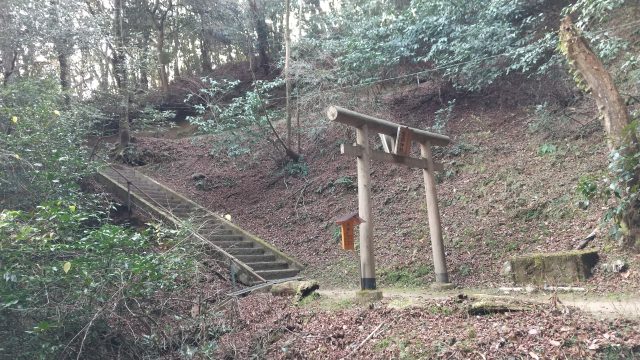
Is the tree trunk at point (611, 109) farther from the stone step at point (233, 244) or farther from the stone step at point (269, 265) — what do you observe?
the stone step at point (233, 244)

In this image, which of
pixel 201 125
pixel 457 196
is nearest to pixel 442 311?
pixel 457 196

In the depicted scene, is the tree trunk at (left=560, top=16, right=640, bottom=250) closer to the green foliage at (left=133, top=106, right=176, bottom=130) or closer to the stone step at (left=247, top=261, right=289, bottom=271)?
the stone step at (left=247, top=261, right=289, bottom=271)

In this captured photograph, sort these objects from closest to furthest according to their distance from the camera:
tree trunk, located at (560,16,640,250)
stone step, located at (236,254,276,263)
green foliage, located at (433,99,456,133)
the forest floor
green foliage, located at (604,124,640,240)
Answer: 1. the forest floor
2. green foliage, located at (604,124,640,240)
3. tree trunk, located at (560,16,640,250)
4. stone step, located at (236,254,276,263)
5. green foliage, located at (433,99,456,133)

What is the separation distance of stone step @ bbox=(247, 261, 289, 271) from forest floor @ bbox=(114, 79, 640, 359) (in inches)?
23.8

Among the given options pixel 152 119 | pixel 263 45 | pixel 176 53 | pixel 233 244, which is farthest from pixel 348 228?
pixel 176 53

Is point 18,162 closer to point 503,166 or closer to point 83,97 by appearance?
point 83,97

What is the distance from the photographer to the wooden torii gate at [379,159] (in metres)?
7.10

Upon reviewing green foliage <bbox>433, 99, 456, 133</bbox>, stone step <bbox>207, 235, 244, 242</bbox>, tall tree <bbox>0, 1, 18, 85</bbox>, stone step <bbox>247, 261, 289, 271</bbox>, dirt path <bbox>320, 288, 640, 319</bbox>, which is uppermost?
tall tree <bbox>0, 1, 18, 85</bbox>

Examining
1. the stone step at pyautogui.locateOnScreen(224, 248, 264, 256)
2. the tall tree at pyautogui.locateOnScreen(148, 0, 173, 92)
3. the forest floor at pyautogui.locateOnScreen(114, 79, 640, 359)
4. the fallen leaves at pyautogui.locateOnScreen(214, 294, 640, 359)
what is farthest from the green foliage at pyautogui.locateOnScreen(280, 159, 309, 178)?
the tall tree at pyautogui.locateOnScreen(148, 0, 173, 92)

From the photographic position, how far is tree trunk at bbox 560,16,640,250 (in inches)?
250

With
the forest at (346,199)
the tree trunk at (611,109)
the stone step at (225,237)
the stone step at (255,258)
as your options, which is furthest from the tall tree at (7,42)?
the tree trunk at (611,109)

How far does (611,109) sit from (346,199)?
23.6ft

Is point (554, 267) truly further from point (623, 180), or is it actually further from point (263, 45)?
point (263, 45)

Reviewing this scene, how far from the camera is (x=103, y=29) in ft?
41.4
